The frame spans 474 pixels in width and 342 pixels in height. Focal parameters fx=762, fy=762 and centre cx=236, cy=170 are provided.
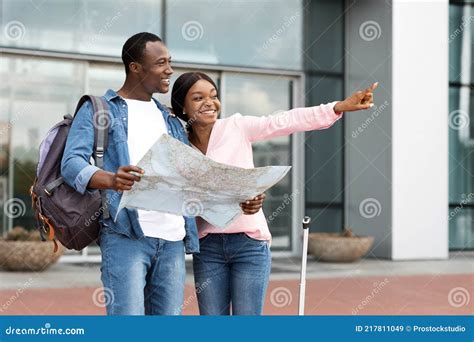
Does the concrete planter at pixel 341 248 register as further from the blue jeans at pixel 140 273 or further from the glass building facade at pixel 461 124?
the blue jeans at pixel 140 273

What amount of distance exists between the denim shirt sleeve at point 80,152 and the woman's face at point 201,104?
0.42 meters

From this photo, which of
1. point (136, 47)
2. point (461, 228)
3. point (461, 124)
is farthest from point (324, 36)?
point (136, 47)

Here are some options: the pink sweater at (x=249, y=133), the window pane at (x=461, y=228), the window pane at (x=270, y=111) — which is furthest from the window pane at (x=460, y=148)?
the pink sweater at (x=249, y=133)

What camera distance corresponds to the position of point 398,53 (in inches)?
477

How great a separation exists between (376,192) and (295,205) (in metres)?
1.42

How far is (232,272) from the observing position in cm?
300

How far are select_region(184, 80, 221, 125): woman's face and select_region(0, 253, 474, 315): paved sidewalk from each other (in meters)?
4.15

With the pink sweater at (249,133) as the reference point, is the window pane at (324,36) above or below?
above

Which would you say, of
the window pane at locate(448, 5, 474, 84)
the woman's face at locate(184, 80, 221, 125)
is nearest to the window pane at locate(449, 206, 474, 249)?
the window pane at locate(448, 5, 474, 84)

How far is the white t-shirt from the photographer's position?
2572mm

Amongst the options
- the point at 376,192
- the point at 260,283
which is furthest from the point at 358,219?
the point at 260,283

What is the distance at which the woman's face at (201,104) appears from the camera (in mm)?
2850

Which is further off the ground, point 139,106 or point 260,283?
point 139,106
